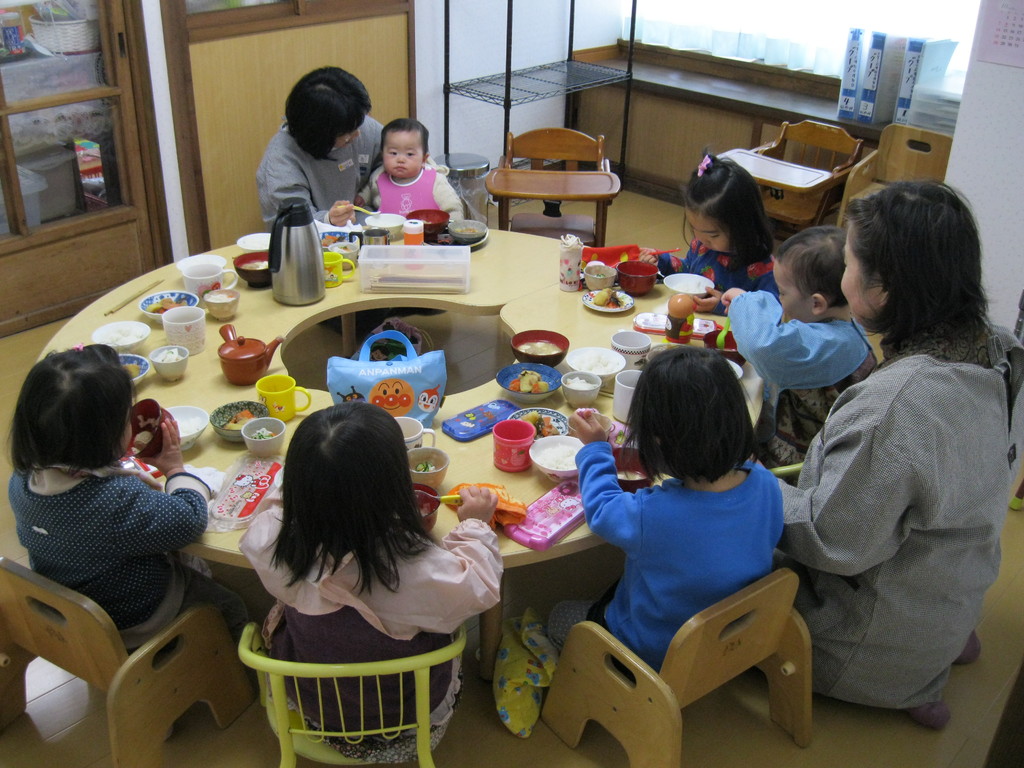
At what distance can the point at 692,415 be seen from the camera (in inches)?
61.4

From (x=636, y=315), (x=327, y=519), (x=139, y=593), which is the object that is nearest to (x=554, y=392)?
(x=636, y=315)

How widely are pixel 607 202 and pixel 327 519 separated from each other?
2.37 metres

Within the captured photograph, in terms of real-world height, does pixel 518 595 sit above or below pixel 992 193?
below

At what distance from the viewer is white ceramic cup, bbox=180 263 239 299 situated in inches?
95.2

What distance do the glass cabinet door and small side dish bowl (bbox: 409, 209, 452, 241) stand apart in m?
1.43

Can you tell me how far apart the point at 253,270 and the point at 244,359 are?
52 cm

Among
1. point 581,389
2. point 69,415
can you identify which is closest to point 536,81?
point 581,389

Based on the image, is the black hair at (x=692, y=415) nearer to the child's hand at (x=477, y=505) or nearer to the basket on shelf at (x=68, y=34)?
the child's hand at (x=477, y=505)

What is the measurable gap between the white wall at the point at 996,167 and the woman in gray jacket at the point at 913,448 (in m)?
1.58

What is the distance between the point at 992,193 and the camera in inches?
128

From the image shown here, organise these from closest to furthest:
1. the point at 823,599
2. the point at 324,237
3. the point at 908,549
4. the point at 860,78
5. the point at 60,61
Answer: the point at 908,549, the point at 823,599, the point at 324,237, the point at 60,61, the point at 860,78

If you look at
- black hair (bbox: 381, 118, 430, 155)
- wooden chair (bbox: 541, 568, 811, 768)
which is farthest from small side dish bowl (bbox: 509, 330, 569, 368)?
black hair (bbox: 381, 118, 430, 155)

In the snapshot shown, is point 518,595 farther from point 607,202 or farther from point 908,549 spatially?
point 607,202

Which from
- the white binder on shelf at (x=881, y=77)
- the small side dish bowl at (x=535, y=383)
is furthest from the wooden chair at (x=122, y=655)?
the white binder on shelf at (x=881, y=77)
